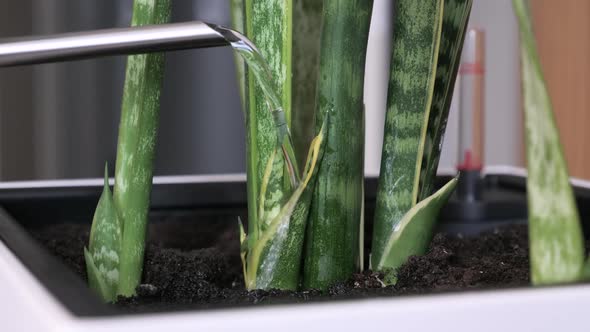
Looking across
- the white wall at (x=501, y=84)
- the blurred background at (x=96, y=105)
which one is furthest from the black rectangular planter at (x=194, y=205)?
the white wall at (x=501, y=84)

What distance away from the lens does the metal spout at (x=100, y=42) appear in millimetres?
318

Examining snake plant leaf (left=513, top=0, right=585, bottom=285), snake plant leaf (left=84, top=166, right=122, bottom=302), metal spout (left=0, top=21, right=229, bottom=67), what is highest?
metal spout (left=0, top=21, right=229, bottom=67)

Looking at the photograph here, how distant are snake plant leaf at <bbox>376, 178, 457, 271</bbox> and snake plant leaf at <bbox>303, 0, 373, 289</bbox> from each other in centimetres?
2

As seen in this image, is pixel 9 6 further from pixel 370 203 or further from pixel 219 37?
pixel 219 37

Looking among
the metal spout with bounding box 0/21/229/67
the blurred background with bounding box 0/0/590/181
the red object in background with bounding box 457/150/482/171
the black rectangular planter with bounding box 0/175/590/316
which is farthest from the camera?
the blurred background with bounding box 0/0/590/181

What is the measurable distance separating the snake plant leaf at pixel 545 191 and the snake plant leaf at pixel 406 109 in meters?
0.14

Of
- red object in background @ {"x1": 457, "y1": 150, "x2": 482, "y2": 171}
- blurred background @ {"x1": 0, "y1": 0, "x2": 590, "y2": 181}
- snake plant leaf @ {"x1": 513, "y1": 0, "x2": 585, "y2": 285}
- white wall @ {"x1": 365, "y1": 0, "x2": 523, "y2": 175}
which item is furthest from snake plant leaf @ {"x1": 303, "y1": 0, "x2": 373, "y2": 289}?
white wall @ {"x1": 365, "y1": 0, "x2": 523, "y2": 175}

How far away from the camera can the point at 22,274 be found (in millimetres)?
284

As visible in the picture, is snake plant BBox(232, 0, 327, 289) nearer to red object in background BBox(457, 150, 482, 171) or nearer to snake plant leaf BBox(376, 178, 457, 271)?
snake plant leaf BBox(376, 178, 457, 271)

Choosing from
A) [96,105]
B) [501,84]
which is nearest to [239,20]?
[96,105]

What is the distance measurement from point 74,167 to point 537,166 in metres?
1.24

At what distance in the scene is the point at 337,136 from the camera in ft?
1.34

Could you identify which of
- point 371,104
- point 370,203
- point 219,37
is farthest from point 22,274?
point 371,104

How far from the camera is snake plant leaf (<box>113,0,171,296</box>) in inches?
16.2
